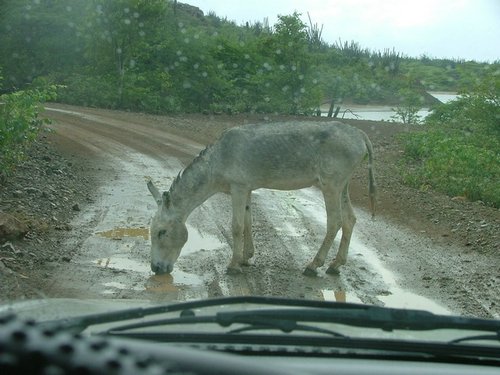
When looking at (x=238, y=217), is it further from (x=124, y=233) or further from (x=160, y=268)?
(x=124, y=233)

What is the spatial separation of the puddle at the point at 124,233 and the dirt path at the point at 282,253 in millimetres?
13

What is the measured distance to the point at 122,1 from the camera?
99.5 feet

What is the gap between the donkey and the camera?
877 centimetres

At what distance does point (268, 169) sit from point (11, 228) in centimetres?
294

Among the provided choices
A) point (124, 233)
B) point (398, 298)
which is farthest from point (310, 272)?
point (124, 233)

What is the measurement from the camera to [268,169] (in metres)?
8.82

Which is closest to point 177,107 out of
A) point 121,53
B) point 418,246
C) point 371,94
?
point 121,53

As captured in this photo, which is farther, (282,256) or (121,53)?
(121,53)

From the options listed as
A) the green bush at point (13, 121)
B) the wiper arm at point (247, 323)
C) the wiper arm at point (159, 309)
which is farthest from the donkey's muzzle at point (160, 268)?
the wiper arm at point (247, 323)

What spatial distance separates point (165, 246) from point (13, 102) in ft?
14.2

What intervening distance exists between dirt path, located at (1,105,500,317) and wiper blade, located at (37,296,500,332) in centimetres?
434

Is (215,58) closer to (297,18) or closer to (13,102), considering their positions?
(297,18)

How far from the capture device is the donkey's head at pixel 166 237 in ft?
27.5

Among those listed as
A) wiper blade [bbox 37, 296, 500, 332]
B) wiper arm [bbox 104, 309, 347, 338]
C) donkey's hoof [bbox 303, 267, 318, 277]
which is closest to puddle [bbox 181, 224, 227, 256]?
donkey's hoof [bbox 303, 267, 318, 277]
